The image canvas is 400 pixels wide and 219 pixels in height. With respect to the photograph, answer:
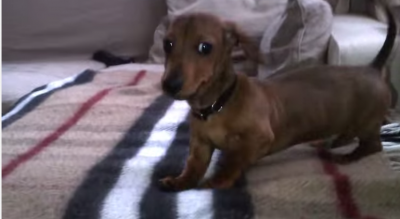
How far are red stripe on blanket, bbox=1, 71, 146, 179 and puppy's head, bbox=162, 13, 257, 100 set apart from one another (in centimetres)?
43

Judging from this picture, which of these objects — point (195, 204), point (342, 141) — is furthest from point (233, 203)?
point (342, 141)

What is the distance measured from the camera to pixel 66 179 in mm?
1093

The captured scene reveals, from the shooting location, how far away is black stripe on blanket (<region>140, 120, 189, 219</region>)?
0.96m

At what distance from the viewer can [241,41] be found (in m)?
1.08

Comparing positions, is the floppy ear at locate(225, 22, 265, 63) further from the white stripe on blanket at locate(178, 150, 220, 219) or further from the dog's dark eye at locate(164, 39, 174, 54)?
the white stripe on blanket at locate(178, 150, 220, 219)

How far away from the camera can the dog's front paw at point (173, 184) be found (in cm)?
105

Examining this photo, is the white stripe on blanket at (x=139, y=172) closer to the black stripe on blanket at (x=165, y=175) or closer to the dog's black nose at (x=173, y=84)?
the black stripe on blanket at (x=165, y=175)

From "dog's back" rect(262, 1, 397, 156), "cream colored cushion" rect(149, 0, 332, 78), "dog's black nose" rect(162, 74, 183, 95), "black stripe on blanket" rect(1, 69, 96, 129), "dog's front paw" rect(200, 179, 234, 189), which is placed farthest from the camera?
"cream colored cushion" rect(149, 0, 332, 78)

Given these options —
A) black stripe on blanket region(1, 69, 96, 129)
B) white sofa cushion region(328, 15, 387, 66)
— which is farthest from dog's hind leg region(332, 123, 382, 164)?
black stripe on blanket region(1, 69, 96, 129)

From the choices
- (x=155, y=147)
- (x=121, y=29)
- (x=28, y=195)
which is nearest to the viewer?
(x=28, y=195)

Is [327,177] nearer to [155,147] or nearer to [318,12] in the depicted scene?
[155,147]

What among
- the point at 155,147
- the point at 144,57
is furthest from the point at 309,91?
the point at 144,57

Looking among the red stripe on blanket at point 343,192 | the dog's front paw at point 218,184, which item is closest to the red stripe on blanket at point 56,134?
the dog's front paw at point 218,184

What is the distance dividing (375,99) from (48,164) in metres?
0.72
